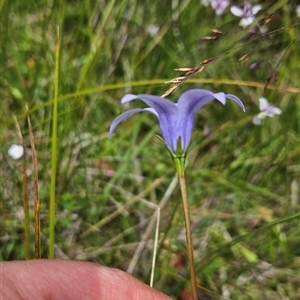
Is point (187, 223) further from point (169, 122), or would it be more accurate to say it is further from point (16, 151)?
point (16, 151)

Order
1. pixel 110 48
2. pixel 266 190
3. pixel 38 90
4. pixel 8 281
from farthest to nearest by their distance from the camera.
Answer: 1. pixel 110 48
2. pixel 38 90
3. pixel 266 190
4. pixel 8 281

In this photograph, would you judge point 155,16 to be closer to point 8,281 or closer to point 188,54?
point 188,54

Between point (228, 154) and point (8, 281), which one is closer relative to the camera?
point (8, 281)

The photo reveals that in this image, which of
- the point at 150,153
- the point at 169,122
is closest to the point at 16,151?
the point at 150,153

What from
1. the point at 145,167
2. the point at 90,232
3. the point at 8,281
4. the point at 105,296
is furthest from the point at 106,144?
the point at 8,281

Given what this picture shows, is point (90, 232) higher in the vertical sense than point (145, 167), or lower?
lower

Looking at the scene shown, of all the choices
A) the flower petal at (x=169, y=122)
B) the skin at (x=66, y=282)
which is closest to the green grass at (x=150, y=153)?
the skin at (x=66, y=282)
